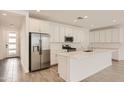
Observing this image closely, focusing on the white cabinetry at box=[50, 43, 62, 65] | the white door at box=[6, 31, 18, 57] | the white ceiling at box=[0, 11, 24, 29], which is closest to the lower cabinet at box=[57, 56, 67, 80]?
the white cabinetry at box=[50, 43, 62, 65]

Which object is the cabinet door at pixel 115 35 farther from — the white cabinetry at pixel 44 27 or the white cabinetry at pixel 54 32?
the white cabinetry at pixel 44 27

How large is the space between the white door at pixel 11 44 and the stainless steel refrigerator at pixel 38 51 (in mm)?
4645

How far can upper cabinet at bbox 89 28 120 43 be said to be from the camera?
638cm

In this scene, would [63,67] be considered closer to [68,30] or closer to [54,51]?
[54,51]

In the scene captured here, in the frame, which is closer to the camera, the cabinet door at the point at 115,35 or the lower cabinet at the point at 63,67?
the lower cabinet at the point at 63,67

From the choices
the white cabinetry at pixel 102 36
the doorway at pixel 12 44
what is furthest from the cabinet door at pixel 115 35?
the doorway at pixel 12 44

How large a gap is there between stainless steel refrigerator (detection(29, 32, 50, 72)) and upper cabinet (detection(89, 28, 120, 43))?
449 centimetres

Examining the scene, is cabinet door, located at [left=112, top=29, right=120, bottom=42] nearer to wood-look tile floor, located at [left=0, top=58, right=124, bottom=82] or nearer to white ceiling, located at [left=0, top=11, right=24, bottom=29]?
wood-look tile floor, located at [left=0, top=58, right=124, bottom=82]

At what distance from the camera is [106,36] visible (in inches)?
270

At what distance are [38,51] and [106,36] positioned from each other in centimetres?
512

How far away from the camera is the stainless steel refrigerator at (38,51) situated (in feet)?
12.8
